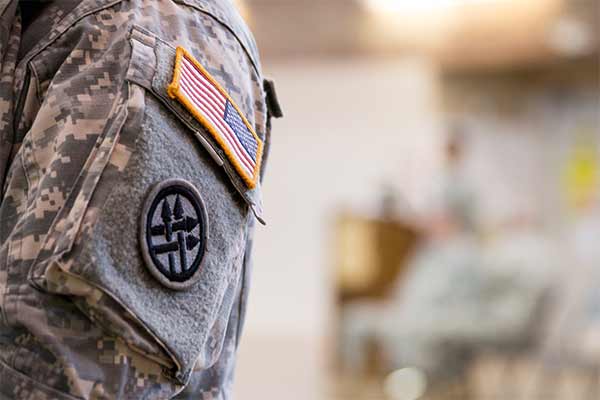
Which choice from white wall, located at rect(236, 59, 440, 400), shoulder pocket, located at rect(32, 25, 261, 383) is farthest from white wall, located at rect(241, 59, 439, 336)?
shoulder pocket, located at rect(32, 25, 261, 383)

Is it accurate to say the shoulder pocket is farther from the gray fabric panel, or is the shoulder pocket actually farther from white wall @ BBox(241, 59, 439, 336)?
white wall @ BBox(241, 59, 439, 336)

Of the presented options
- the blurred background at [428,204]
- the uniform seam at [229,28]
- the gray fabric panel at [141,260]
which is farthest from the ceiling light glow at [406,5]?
the gray fabric panel at [141,260]

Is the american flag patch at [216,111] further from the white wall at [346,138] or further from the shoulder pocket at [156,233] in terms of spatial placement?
the white wall at [346,138]

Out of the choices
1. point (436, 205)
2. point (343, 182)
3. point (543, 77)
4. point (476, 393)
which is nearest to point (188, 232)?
point (476, 393)

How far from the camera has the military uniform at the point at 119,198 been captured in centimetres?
61

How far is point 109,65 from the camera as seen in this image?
26.4 inches

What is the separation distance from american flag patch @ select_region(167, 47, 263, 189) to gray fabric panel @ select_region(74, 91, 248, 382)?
0.01 m

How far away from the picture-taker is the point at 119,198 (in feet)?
2.02

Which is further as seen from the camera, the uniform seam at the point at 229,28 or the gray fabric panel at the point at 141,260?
the uniform seam at the point at 229,28

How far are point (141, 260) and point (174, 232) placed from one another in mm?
28

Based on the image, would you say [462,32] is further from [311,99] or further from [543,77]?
[543,77]

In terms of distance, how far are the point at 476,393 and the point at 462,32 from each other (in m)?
2.72

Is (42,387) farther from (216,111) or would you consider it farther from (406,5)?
(406,5)

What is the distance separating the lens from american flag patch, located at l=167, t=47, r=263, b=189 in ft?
2.19
